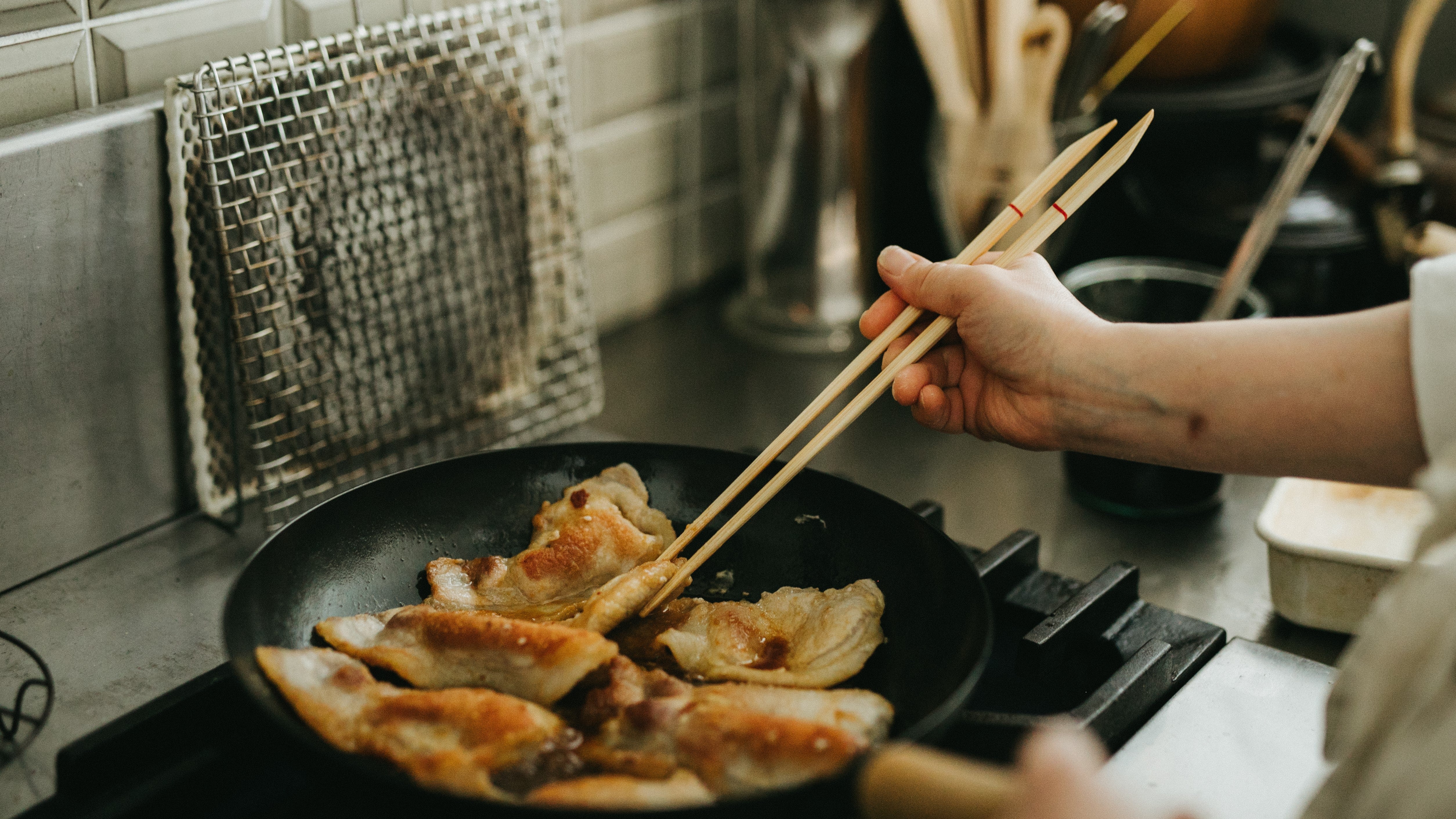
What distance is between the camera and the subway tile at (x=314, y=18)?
114 centimetres

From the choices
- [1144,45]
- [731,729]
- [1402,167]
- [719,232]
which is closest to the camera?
[731,729]

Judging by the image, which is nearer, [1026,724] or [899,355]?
[1026,724]

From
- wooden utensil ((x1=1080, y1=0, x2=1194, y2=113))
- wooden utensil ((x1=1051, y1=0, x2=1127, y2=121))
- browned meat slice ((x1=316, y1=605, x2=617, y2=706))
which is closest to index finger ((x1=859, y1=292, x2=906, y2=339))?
browned meat slice ((x1=316, y1=605, x2=617, y2=706))

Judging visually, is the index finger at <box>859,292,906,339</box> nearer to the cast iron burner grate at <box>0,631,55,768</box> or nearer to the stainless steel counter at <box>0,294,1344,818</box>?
the stainless steel counter at <box>0,294,1344,818</box>

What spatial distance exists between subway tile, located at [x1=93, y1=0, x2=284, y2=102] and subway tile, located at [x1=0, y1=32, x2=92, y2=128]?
0.6 inches

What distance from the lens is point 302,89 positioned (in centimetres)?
111

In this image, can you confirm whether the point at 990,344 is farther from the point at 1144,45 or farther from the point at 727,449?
the point at 1144,45

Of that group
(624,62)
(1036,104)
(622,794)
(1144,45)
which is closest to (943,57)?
(1036,104)

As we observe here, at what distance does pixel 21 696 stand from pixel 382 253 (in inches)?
19.8

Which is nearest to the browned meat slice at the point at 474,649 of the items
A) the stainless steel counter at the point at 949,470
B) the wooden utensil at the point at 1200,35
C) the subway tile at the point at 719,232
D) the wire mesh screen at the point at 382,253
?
the wire mesh screen at the point at 382,253

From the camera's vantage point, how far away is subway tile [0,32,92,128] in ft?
3.16

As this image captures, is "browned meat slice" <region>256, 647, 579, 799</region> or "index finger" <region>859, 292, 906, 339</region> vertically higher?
"index finger" <region>859, 292, 906, 339</region>

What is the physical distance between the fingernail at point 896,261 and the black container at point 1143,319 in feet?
1.01

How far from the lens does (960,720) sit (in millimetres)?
824
